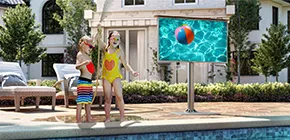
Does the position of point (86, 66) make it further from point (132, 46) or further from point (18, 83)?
point (132, 46)

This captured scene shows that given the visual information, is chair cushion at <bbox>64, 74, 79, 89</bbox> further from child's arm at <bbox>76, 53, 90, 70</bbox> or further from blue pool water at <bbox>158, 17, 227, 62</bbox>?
child's arm at <bbox>76, 53, 90, 70</bbox>

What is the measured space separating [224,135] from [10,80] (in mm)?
5803

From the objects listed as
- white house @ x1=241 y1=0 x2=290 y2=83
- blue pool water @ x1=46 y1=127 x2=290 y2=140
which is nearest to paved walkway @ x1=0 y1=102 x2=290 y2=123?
blue pool water @ x1=46 y1=127 x2=290 y2=140

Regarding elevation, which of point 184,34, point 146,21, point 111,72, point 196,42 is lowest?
point 111,72

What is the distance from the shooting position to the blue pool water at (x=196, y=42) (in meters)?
9.38

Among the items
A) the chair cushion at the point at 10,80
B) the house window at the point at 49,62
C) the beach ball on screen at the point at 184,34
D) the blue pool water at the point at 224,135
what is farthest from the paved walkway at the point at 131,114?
the house window at the point at 49,62

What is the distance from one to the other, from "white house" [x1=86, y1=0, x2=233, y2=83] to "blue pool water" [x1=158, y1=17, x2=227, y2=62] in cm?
980

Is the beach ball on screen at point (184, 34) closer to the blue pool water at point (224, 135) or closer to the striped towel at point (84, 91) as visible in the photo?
the blue pool water at point (224, 135)

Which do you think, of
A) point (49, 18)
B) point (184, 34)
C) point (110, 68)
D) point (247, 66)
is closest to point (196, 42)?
point (184, 34)

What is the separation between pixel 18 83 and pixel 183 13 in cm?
1086

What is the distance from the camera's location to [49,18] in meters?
31.2

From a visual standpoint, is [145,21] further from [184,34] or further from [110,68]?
[110,68]

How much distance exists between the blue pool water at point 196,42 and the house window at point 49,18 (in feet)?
73.8

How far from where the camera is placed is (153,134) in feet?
21.2
